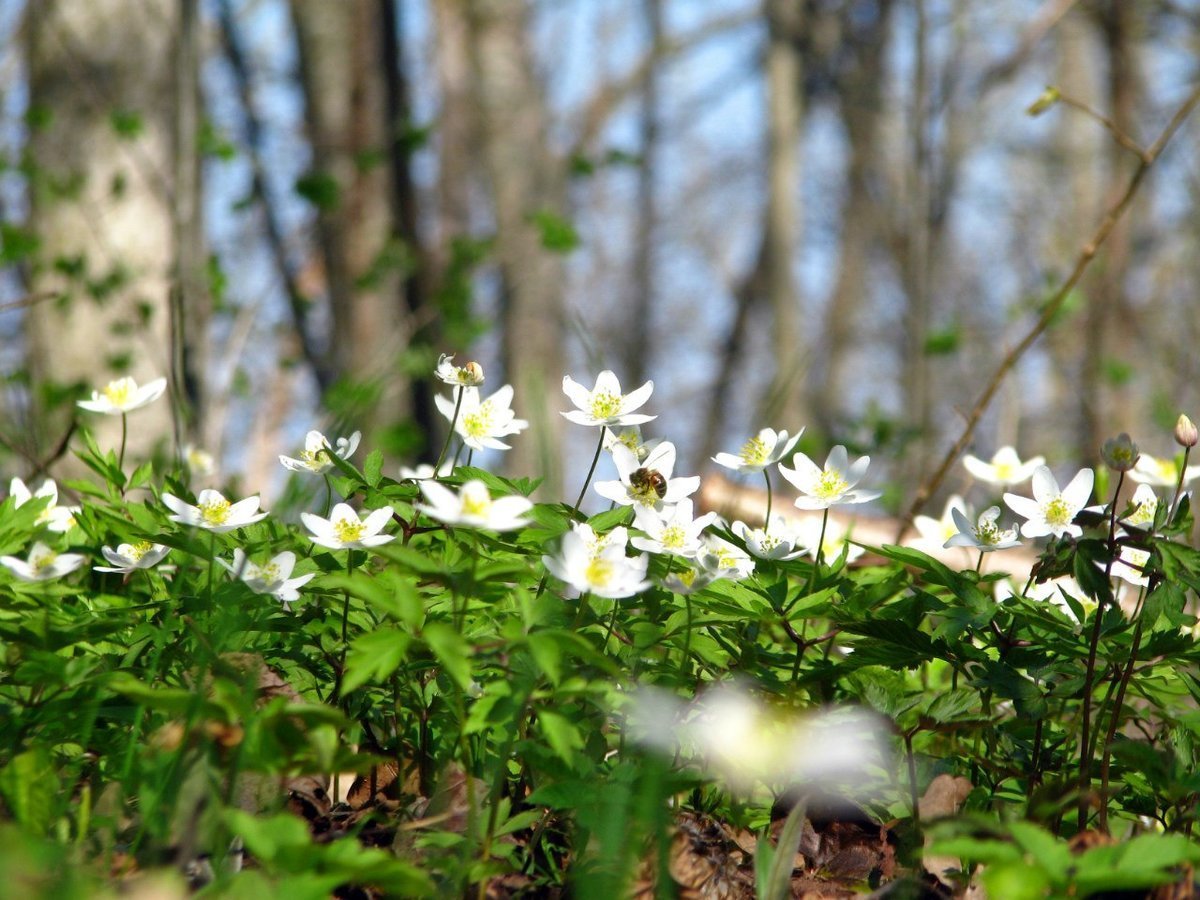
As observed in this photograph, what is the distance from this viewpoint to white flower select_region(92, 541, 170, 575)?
1.27 m

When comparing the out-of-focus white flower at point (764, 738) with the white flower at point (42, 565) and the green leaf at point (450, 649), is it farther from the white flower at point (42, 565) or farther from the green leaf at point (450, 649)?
the white flower at point (42, 565)

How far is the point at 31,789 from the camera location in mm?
913

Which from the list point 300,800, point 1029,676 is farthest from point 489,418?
point 1029,676

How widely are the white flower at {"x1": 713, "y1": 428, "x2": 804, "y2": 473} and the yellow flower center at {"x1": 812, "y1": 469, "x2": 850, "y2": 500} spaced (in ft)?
0.19

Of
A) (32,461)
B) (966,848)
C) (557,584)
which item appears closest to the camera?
(966,848)

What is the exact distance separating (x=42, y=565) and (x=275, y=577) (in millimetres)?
252

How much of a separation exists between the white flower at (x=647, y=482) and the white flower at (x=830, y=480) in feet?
0.49

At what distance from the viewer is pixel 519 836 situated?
3.85 ft

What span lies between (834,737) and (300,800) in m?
0.58

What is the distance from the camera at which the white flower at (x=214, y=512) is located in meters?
1.25

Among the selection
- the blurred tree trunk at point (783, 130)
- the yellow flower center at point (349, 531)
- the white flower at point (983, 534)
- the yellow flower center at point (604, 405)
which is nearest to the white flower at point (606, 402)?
the yellow flower center at point (604, 405)

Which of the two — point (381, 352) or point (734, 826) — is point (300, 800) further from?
point (381, 352)

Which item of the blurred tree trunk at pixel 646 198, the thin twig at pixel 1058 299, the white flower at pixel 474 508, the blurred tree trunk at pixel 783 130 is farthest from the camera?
the blurred tree trunk at pixel 646 198

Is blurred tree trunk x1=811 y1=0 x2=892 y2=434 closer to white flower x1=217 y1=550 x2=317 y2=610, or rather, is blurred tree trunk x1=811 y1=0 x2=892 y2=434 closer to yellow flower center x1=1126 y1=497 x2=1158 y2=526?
yellow flower center x1=1126 y1=497 x2=1158 y2=526
